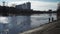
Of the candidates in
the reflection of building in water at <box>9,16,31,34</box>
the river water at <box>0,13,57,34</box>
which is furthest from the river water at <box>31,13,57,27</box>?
the reflection of building in water at <box>9,16,31,34</box>

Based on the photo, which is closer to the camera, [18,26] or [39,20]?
[18,26]

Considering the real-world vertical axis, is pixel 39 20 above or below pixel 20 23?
below

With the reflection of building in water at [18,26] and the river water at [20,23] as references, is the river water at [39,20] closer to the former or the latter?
the river water at [20,23]

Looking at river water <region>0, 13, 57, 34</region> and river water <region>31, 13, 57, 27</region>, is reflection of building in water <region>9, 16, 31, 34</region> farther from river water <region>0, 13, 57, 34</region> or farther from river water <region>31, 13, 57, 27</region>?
river water <region>31, 13, 57, 27</region>

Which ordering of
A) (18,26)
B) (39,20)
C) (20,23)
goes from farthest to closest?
1. (39,20)
2. (20,23)
3. (18,26)

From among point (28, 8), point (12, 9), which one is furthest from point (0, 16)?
point (28, 8)

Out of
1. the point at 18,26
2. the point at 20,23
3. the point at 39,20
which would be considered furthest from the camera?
the point at 39,20

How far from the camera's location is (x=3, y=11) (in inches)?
1275

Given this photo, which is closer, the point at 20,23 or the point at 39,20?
the point at 20,23

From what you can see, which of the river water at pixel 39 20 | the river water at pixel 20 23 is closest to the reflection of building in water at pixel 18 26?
the river water at pixel 20 23

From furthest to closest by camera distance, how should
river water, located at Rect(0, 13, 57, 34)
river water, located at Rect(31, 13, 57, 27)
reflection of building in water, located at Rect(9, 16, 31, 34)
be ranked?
river water, located at Rect(31, 13, 57, 27)
river water, located at Rect(0, 13, 57, 34)
reflection of building in water, located at Rect(9, 16, 31, 34)

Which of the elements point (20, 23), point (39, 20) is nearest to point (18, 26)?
point (20, 23)

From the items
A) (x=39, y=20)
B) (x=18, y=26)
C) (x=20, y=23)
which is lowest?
(x=39, y=20)

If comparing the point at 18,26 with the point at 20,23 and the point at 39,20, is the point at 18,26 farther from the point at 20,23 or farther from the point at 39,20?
the point at 39,20
